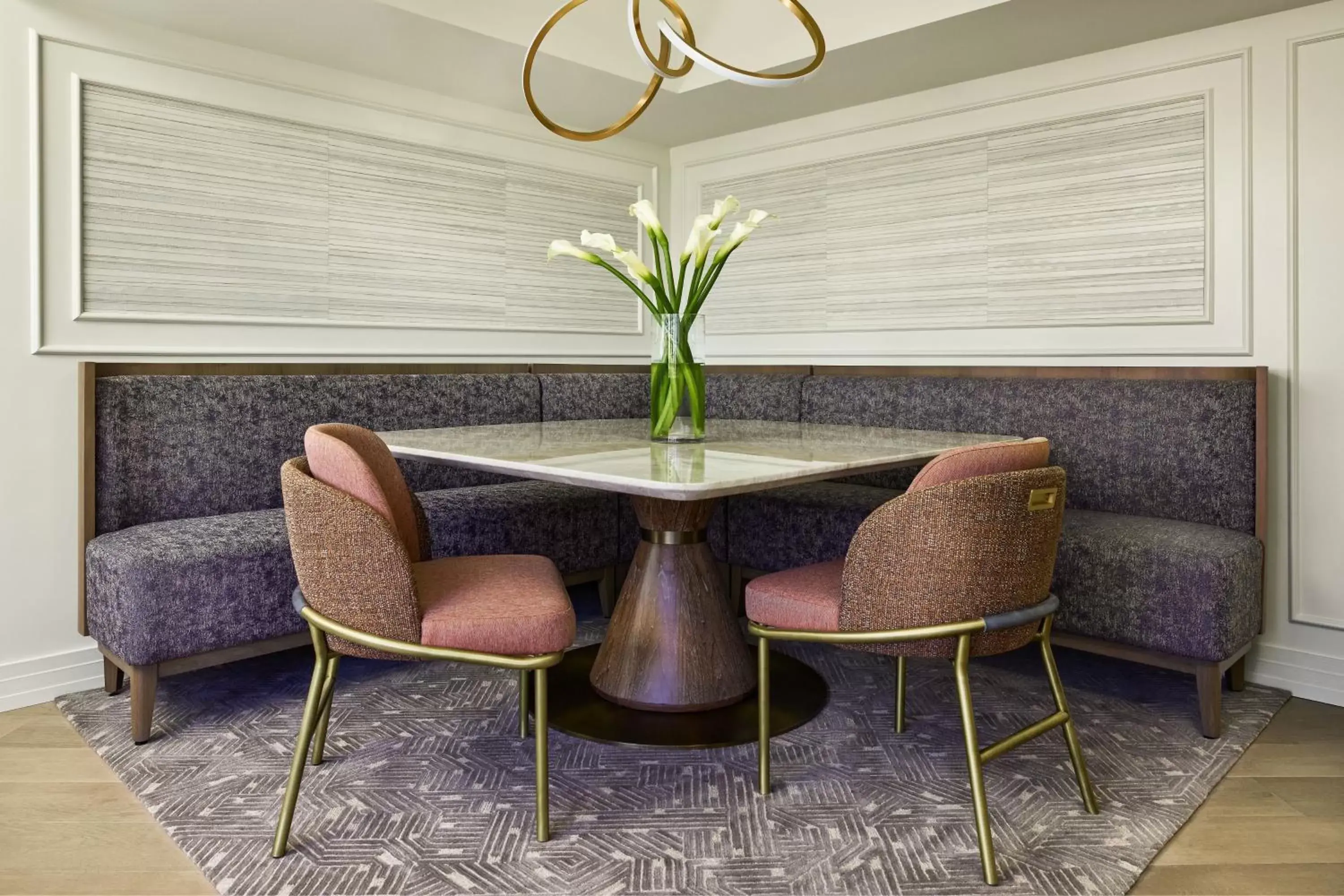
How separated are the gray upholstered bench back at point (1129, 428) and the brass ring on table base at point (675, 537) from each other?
139 centimetres

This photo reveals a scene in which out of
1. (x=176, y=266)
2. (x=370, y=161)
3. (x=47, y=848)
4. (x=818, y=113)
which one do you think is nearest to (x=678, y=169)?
(x=818, y=113)

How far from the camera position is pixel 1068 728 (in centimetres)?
180

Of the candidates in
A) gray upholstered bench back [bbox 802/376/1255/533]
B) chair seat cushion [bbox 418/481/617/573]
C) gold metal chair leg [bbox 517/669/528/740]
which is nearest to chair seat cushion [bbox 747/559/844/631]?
gold metal chair leg [bbox 517/669/528/740]

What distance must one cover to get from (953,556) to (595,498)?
1869 mm

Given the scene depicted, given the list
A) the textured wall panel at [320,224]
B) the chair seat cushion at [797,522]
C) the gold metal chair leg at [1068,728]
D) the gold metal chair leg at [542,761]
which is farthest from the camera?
the chair seat cushion at [797,522]

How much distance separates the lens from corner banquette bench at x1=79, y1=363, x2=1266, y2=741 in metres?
2.27

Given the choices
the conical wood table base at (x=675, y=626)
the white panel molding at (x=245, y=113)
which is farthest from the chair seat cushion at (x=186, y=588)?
the conical wood table base at (x=675, y=626)

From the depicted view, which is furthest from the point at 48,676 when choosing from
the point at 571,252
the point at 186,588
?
the point at 571,252

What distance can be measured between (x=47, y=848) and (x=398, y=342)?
2.10 metres

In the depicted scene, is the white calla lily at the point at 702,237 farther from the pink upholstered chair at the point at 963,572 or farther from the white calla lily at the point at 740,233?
the pink upholstered chair at the point at 963,572

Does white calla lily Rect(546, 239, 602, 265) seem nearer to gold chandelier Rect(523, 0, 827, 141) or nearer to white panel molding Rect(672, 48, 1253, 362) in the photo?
gold chandelier Rect(523, 0, 827, 141)

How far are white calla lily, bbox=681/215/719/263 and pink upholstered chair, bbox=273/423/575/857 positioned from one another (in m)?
0.92

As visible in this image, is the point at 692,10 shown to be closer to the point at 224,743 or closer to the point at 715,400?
the point at 715,400

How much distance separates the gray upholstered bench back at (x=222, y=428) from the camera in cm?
255
